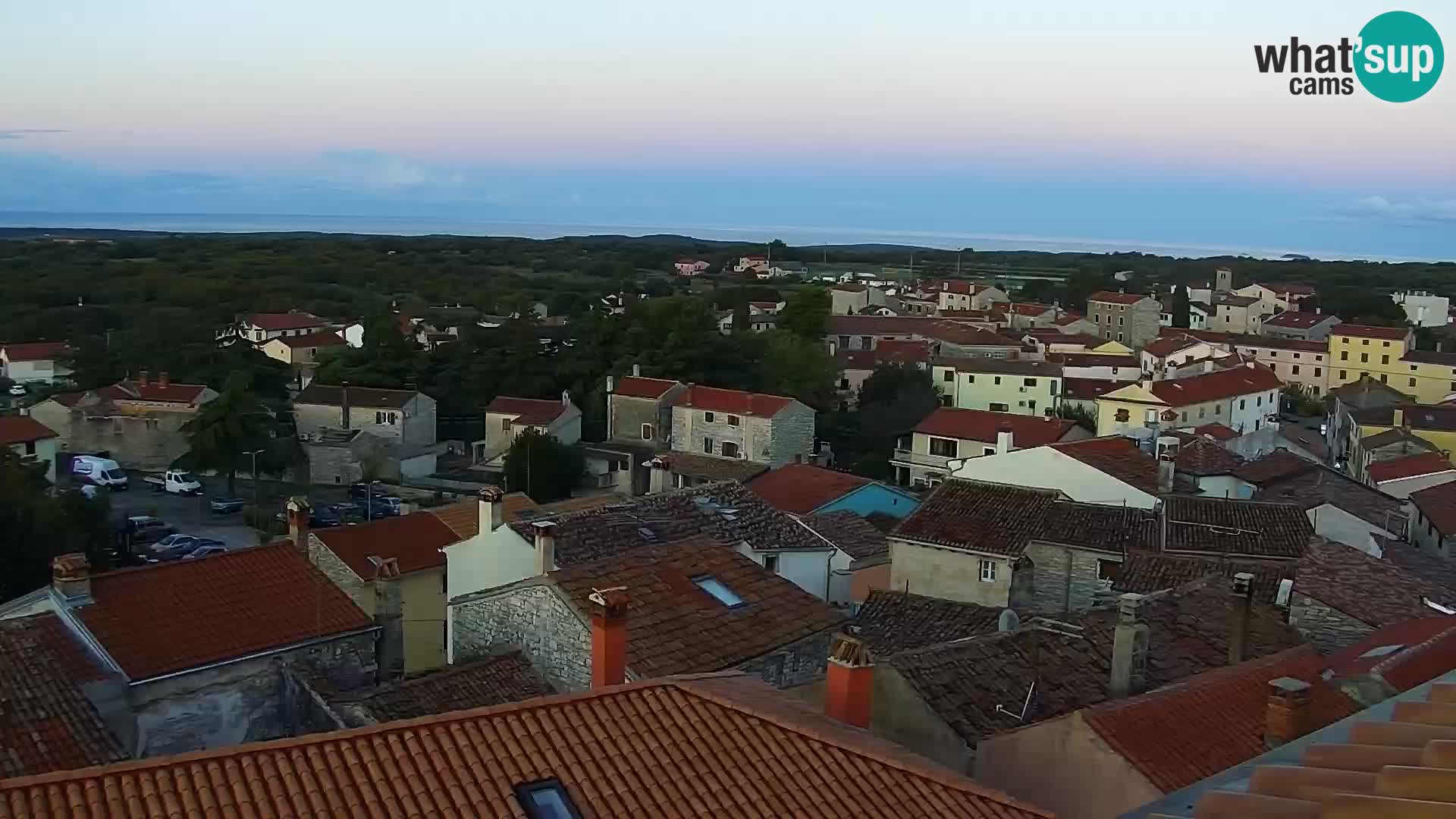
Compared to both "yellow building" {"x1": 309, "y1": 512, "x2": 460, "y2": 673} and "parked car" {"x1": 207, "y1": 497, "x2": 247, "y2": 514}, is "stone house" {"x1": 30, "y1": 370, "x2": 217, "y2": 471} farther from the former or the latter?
"yellow building" {"x1": 309, "y1": 512, "x2": 460, "y2": 673}

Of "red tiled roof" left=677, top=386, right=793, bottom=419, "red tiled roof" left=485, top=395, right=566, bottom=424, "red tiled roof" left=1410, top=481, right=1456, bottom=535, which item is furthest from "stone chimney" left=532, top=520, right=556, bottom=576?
"red tiled roof" left=485, top=395, right=566, bottom=424

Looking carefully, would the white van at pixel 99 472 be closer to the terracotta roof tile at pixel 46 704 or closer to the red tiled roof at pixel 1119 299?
the terracotta roof tile at pixel 46 704

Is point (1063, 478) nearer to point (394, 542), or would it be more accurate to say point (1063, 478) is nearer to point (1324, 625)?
point (1324, 625)

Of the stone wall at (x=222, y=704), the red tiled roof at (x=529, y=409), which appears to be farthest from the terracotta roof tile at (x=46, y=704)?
the red tiled roof at (x=529, y=409)

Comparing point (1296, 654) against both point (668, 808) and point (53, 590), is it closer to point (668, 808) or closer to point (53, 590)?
point (668, 808)

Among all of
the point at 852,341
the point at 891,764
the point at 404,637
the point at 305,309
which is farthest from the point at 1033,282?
the point at 891,764

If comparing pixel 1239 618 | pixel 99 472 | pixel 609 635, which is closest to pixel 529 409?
pixel 99 472
